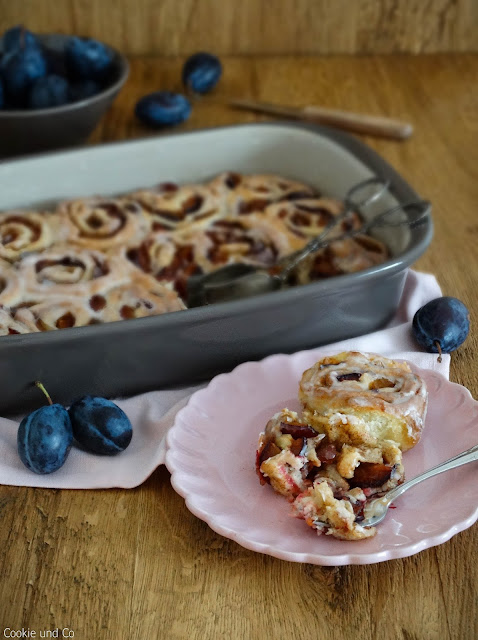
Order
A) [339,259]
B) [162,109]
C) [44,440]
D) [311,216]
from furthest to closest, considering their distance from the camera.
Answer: [162,109] < [311,216] < [339,259] < [44,440]

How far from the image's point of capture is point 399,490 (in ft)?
2.89

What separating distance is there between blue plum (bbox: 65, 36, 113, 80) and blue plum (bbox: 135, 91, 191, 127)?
131 mm

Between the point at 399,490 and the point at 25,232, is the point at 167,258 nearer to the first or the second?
the point at 25,232

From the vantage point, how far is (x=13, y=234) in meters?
1.38

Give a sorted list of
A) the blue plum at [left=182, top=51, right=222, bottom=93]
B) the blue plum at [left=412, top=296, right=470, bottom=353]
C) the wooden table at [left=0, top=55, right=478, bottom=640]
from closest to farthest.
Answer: the wooden table at [left=0, top=55, right=478, bottom=640] < the blue plum at [left=412, top=296, right=470, bottom=353] < the blue plum at [left=182, top=51, right=222, bottom=93]

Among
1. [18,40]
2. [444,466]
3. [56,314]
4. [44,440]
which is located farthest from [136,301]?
[18,40]

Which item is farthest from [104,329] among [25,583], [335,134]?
[335,134]

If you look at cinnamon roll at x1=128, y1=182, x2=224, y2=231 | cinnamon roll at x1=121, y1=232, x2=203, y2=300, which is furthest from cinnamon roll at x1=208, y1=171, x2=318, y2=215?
cinnamon roll at x1=121, y1=232, x2=203, y2=300

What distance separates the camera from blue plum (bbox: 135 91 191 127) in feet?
5.76

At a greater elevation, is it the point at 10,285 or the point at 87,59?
the point at 87,59

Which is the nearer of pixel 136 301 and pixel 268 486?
pixel 268 486

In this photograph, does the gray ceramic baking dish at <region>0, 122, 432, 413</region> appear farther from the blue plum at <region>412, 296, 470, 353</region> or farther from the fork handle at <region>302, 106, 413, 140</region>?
the fork handle at <region>302, 106, 413, 140</region>

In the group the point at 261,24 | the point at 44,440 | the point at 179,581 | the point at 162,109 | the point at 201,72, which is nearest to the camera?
the point at 179,581

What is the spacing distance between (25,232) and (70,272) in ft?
0.42
